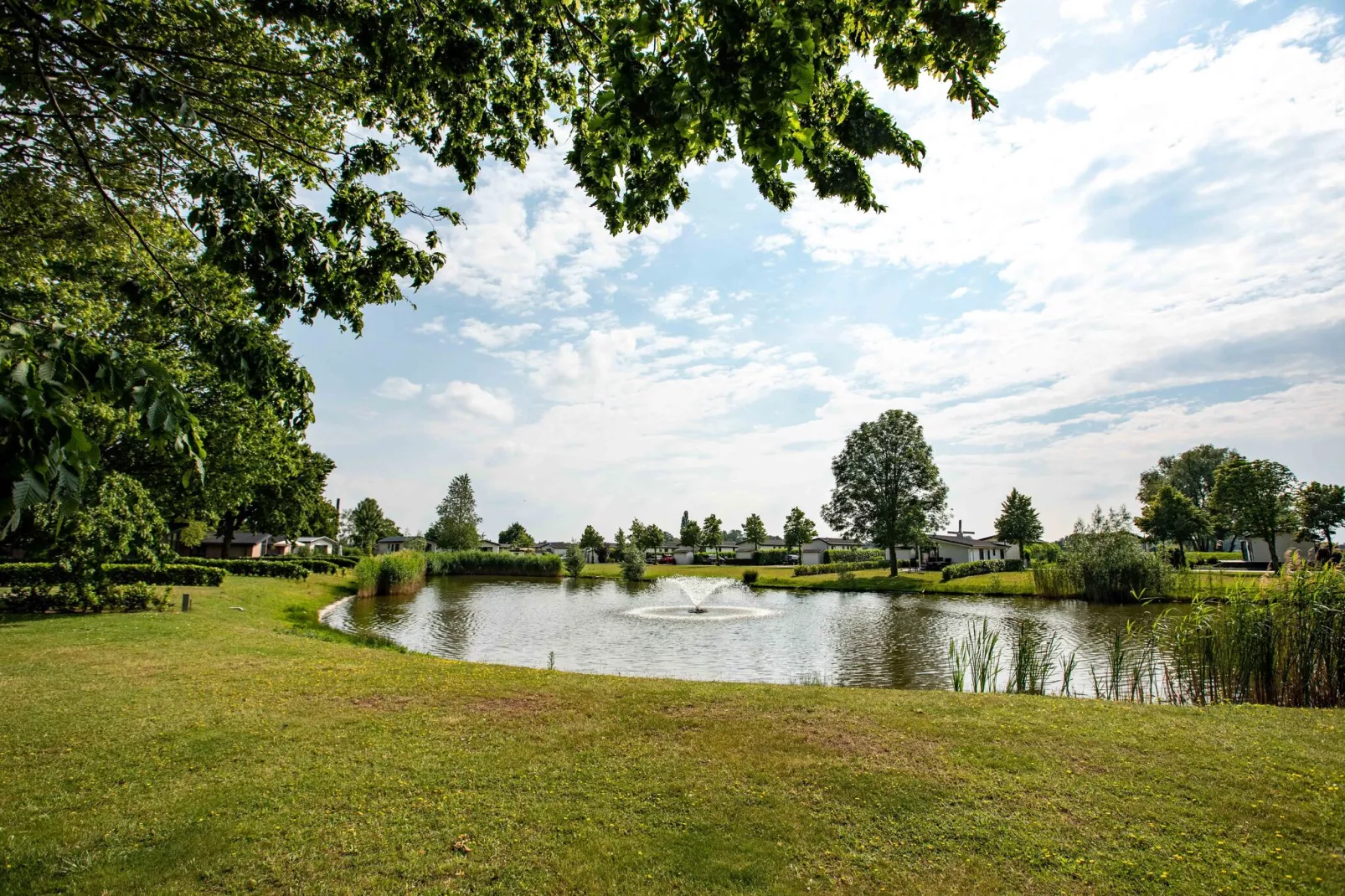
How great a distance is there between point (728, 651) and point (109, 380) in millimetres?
17002

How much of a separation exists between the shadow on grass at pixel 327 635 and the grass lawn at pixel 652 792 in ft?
27.5

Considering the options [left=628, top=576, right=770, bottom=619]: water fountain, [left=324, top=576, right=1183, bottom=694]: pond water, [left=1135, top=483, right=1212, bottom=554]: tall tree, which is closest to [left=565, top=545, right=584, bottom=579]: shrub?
[left=628, top=576, right=770, bottom=619]: water fountain

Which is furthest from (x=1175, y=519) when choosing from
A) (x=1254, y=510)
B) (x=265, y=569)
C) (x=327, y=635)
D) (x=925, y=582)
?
(x=265, y=569)

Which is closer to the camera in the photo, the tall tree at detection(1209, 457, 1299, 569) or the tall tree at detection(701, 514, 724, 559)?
the tall tree at detection(1209, 457, 1299, 569)

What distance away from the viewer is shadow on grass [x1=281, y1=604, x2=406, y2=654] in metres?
17.6

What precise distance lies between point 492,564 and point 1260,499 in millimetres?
69609

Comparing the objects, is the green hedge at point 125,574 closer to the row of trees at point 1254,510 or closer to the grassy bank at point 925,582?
the grassy bank at point 925,582

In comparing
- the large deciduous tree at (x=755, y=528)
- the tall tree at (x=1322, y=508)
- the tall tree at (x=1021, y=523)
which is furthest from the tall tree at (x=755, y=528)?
the tall tree at (x=1322, y=508)

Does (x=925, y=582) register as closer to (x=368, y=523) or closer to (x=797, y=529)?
(x=797, y=529)

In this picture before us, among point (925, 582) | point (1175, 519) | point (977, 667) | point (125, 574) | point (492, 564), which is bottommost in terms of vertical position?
point (925, 582)

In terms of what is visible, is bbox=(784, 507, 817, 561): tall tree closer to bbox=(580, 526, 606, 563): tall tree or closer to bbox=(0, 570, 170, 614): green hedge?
bbox=(580, 526, 606, 563): tall tree

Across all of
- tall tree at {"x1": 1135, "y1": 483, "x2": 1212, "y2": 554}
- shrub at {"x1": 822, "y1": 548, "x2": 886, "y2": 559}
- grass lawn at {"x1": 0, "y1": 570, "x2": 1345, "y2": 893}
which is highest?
tall tree at {"x1": 1135, "y1": 483, "x2": 1212, "y2": 554}

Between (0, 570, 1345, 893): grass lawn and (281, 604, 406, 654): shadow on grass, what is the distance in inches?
331

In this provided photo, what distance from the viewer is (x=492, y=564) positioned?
200ft
